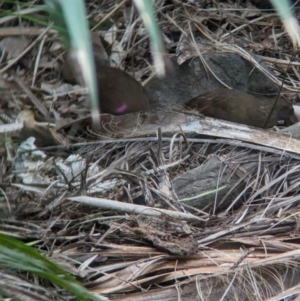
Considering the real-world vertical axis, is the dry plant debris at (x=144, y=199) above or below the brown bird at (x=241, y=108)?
above

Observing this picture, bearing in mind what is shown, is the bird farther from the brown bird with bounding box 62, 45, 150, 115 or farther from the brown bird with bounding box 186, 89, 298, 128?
the brown bird with bounding box 186, 89, 298, 128

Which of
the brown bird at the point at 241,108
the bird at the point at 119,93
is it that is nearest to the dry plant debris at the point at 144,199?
the bird at the point at 119,93

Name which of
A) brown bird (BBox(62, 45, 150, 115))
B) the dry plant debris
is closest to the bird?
brown bird (BBox(62, 45, 150, 115))

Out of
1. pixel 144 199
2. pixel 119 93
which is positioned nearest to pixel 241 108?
pixel 119 93

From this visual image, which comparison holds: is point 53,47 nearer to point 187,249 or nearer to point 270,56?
point 270,56

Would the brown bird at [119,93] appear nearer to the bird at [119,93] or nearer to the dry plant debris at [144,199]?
Result: the bird at [119,93]

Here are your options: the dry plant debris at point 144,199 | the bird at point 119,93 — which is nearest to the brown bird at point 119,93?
the bird at point 119,93

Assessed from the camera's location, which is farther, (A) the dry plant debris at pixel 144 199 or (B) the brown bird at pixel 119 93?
(B) the brown bird at pixel 119 93
